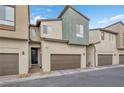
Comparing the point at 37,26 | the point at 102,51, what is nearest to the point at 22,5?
the point at 37,26

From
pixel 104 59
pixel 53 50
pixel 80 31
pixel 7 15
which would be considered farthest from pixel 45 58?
pixel 104 59

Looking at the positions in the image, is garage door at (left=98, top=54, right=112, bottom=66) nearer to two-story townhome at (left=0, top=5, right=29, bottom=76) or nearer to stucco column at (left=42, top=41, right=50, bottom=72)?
stucco column at (left=42, top=41, right=50, bottom=72)

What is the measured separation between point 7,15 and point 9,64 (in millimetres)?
4407

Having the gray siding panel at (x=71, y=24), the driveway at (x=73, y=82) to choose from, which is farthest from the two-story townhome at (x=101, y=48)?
the driveway at (x=73, y=82)

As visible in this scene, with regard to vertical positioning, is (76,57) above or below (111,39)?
below

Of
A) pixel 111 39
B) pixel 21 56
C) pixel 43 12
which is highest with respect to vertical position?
pixel 43 12

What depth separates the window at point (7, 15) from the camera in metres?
14.9

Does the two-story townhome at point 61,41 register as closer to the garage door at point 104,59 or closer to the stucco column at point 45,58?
the stucco column at point 45,58

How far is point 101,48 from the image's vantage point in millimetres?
27531

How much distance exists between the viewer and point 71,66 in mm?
22016

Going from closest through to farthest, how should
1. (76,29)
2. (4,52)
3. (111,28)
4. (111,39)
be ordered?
(4,52)
(76,29)
(111,39)
(111,28)

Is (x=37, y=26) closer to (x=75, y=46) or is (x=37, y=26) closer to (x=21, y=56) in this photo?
(x=75, y=46)

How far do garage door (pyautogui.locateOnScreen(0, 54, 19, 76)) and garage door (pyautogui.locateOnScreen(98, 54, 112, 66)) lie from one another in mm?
15354

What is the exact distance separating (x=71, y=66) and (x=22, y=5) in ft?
32.9
